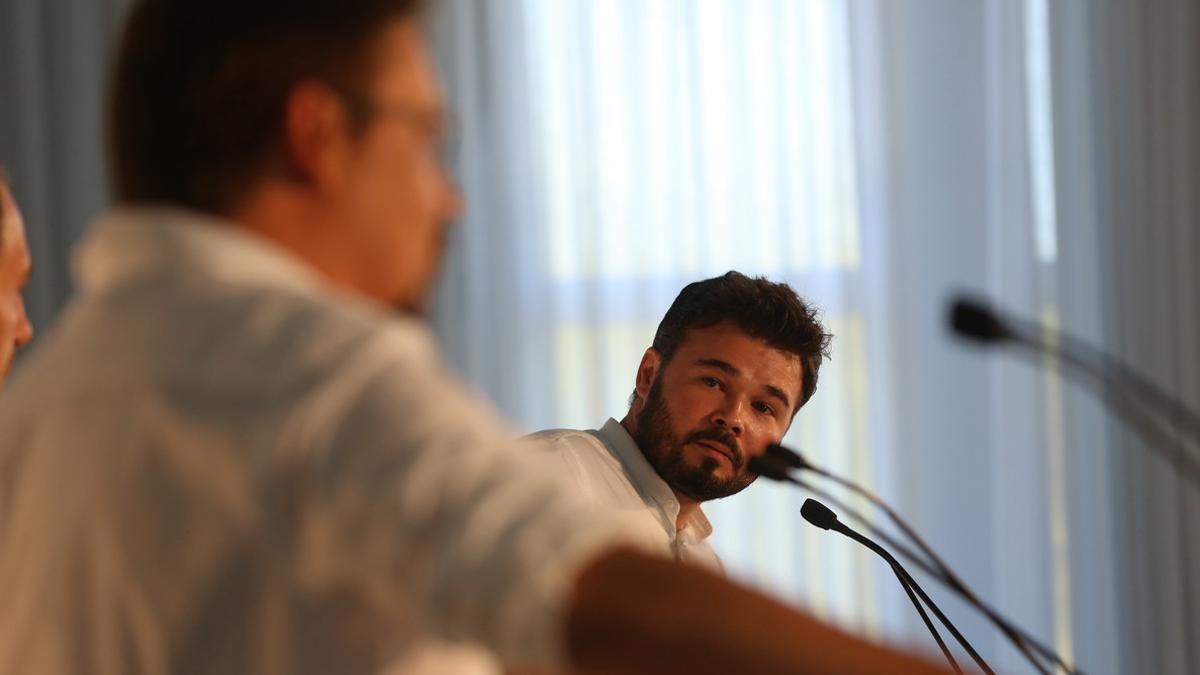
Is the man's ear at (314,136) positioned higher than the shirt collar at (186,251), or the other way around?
the man's ear at (314,136)

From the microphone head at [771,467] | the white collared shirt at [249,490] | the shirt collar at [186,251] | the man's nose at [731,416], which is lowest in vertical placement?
the man's nose at [731,416]

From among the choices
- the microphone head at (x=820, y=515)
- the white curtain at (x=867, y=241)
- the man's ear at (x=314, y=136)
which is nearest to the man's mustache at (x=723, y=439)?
the microphone head at (x=820, y=515)

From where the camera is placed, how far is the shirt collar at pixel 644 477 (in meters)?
2.71

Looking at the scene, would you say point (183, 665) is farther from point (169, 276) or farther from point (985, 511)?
point (985, 511)

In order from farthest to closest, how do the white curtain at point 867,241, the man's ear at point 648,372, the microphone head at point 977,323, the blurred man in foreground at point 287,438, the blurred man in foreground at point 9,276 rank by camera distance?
1. the white curtain at point 867,241
2. the man's ear at point 648,372
3. the blurred man in foreground at point 9,276
4. the microphone head at point 977,323
5. the blurred man in foreground at point 287,438

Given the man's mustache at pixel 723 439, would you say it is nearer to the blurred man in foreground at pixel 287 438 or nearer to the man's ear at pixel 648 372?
the man's ear at pixel 648 372

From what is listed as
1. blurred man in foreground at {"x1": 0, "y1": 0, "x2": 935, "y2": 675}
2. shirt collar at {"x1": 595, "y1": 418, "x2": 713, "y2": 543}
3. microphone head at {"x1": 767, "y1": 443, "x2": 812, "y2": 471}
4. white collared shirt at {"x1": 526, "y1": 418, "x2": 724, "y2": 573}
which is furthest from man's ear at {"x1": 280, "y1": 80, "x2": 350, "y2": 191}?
shirt collar at {"x1": 595, "y1": 418, "x2": 713, "y2": 543}

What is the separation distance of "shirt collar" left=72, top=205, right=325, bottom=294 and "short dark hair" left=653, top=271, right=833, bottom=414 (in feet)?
6.61

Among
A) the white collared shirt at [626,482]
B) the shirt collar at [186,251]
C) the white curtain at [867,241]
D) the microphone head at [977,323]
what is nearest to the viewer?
the shirt collar at [186,251]

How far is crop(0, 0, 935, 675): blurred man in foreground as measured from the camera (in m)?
0.65

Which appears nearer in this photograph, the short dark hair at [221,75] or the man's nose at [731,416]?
the short dark hair at [221,75]

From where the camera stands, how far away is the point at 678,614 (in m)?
0.65

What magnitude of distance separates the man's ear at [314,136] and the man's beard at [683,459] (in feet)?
6.38

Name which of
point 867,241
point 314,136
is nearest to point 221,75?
point 314,136
